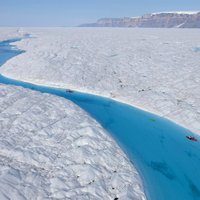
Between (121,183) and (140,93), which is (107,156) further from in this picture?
(140,93)

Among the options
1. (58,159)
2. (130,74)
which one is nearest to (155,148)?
(58,159)

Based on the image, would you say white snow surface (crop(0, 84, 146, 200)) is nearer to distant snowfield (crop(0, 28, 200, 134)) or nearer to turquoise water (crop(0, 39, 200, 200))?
turquoise water (crop(0, 39, 200, 200))

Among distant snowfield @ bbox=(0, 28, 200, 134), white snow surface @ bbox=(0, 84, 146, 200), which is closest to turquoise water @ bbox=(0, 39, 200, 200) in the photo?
white snow surface @ bbox=(0, 84, 146, 200)

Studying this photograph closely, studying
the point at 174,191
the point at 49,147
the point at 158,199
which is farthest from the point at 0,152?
the point at 174,191

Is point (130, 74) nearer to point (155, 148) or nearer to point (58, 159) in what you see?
point (155, 148)

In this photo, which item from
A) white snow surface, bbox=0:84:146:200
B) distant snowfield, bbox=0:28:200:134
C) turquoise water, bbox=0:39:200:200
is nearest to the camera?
white snow surface, bbox=0:84:146:200

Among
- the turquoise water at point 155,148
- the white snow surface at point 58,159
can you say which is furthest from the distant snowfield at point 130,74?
the white snow surface at point 58,159
